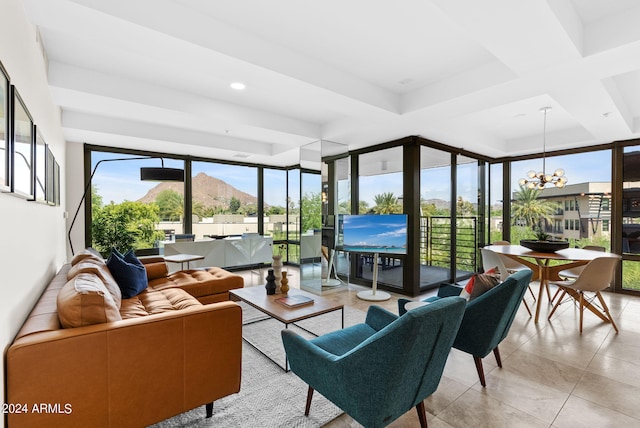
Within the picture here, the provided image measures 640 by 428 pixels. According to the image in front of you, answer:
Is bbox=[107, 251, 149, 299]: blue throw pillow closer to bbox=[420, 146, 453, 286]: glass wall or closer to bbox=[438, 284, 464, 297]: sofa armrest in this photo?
bbox=[438, 284, 464, 297]: sofa armrest

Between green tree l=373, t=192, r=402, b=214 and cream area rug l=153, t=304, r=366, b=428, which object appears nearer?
cream area rug l=153, t=304, r=366, b=428

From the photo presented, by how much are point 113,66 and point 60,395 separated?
2742 millimetres

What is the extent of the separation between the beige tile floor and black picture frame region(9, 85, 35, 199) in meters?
2.12

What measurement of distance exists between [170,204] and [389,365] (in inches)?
212

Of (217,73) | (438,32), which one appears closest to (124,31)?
(217,73)

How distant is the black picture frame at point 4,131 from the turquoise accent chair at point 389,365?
1.51m

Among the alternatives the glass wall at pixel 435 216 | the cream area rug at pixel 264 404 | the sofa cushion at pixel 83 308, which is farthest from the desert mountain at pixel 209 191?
the sofa cushion at pixel 83 308

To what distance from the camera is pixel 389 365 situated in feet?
4.59

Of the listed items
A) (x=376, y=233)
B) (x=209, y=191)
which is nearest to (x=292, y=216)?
(x=209, y=191)

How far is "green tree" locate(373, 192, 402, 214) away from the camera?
5.13 m

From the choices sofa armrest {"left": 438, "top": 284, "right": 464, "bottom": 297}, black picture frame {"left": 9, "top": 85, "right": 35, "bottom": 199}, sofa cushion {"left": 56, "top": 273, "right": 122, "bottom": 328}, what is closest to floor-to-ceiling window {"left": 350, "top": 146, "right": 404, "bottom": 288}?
sofa armrest {"left": 438, "top": 284, "right": 464, "bottom": 297}

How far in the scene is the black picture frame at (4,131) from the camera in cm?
131

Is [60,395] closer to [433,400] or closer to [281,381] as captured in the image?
[281,381]

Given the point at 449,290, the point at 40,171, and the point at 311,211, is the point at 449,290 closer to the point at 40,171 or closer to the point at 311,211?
the point at 311,211
